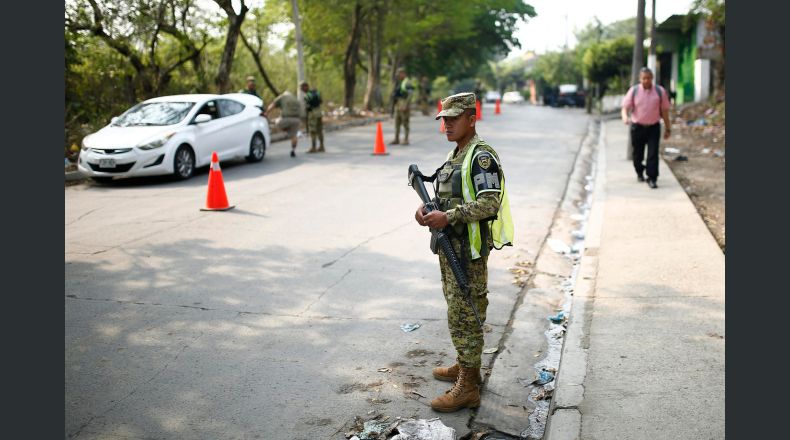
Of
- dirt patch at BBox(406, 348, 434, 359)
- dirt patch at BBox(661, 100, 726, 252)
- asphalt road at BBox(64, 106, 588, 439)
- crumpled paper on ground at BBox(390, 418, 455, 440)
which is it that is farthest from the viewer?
dirt patch at BBox(661, 100, 726, 252)

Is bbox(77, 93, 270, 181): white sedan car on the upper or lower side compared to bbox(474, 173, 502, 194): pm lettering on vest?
upper

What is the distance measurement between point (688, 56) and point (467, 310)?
34424mm

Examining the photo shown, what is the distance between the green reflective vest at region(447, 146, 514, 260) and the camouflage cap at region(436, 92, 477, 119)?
0.21m

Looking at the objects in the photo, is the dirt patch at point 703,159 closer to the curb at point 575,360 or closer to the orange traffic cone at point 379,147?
the curb at point 575,360

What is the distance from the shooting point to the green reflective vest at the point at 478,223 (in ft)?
13.6

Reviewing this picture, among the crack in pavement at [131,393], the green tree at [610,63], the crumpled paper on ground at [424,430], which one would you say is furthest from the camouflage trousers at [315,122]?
the green tree at [610,63]

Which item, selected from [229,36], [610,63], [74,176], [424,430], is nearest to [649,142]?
[424,430]

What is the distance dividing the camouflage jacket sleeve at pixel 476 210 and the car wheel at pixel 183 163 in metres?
10.3

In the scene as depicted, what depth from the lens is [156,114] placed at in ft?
46.9

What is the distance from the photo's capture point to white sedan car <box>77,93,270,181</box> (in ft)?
42.7

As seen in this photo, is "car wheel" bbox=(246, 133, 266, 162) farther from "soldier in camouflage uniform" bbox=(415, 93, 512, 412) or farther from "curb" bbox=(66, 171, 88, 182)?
"soldier in camouflage uniform" bbox=(415, 93, 512, 412)

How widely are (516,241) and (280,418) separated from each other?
499cm

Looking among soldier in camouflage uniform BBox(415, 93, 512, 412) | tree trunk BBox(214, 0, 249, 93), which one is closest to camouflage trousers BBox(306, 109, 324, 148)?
tree trunk BBox(214, 0, 249, 93)

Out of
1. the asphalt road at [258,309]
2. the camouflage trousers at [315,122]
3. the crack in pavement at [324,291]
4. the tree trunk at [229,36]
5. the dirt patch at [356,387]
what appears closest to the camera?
the asphalt road at [258,309]
